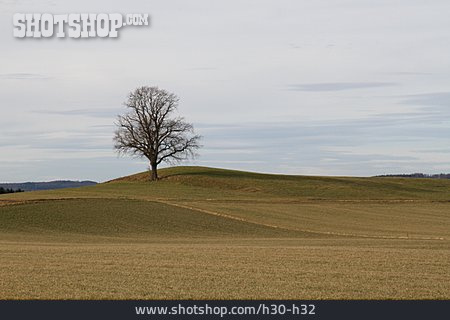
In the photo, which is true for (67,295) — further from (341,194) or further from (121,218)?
(341,194)

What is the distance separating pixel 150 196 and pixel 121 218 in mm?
22130

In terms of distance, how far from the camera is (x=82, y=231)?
43.7 m

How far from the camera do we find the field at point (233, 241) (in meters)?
19.0

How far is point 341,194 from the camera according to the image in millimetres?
76312

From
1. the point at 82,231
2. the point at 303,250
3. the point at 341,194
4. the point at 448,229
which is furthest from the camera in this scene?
the point at 341,194

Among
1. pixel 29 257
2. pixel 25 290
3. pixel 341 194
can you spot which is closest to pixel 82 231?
pixel 29 257

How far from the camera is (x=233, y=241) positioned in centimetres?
3853

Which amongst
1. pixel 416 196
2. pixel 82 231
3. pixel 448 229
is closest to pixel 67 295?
pixel 82 231

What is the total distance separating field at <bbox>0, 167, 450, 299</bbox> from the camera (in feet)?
62.5

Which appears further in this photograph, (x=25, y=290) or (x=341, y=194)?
(x=341, y=194)

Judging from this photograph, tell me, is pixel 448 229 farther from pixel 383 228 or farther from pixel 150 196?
pixel 150 196
